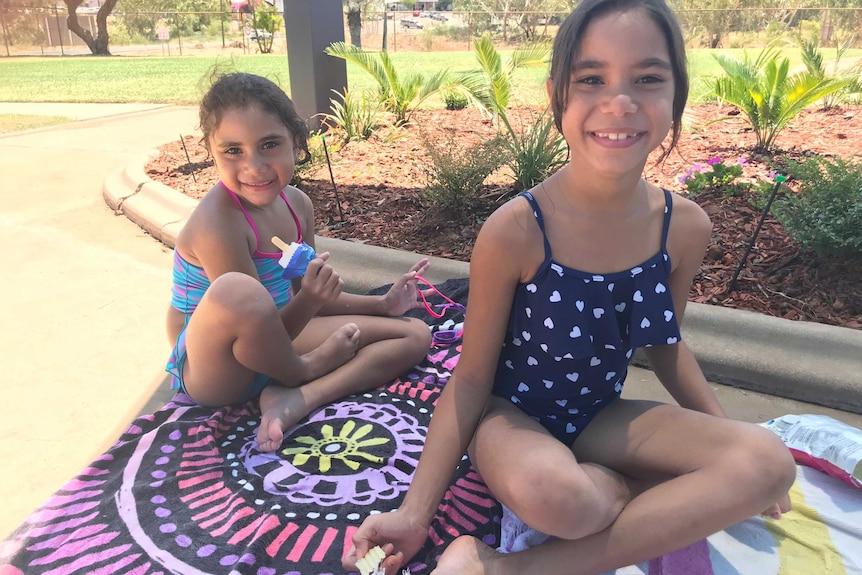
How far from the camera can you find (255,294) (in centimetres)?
198

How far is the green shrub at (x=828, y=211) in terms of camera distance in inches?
109

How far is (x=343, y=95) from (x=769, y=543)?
199 inches

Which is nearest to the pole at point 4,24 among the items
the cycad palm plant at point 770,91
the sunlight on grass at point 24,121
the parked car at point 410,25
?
the parked car at point 410,25

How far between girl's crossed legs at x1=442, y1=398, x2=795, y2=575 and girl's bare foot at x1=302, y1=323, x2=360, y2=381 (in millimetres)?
878

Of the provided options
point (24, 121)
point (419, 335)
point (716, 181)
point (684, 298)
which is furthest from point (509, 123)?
point (24, 121)

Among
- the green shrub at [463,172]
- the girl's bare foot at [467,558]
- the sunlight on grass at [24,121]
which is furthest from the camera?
the sunlight on grass at [24,121]

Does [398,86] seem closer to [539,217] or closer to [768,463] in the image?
[539,217]

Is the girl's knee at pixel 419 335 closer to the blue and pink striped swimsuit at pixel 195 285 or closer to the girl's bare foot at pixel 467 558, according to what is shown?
the blue and pink striped swimsuit at pixel 195 285

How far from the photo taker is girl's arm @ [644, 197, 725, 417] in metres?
1.76

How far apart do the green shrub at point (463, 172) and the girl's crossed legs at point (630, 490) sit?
2.31m

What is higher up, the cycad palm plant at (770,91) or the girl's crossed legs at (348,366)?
the cycad palm plant at (770,91)

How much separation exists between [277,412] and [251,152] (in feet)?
2.89

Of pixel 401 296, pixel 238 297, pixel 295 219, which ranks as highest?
pixel 295 219

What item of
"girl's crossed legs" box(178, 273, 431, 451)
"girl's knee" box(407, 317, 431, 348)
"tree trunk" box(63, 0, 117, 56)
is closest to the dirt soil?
"girl's knee" box(407, 317, 431, 348)
